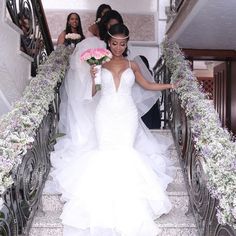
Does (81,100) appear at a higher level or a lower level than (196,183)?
higher

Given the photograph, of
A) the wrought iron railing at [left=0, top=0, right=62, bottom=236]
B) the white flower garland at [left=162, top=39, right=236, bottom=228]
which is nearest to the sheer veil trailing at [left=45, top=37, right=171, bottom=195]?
the wrought iron railing at [left=0, top=0, right=62, bottom=236]

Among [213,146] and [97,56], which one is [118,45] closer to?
[97,56]

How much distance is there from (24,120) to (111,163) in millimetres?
828

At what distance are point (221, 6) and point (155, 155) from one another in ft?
6.97

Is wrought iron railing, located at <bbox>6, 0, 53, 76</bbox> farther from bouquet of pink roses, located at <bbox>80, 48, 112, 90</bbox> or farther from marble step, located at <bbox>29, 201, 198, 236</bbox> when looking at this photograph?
marble step, located at <bbox>29, 201, 198, 236</bbox>

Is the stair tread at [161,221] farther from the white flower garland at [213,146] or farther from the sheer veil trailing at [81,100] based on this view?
the sheer veil trailing at [81,100]

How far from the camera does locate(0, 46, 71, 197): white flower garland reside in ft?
6.56

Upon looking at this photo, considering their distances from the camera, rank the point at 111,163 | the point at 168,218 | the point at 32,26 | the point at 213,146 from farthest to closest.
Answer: the point at 32,26 < the point at 111,163 < the point at 168,218 < the point at 213,146

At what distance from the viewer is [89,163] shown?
2969 millimetres

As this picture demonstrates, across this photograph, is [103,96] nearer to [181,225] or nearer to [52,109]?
[52,109]

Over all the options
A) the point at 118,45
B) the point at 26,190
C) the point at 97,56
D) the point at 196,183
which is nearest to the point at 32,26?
the point at 118,45

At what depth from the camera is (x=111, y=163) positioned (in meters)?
2.94

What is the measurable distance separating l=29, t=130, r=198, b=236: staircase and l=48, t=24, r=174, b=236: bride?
0.30 feet

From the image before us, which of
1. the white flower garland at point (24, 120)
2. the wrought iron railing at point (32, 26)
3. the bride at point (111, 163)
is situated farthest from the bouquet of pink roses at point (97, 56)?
the wrought iron railing at point (32, 26)
